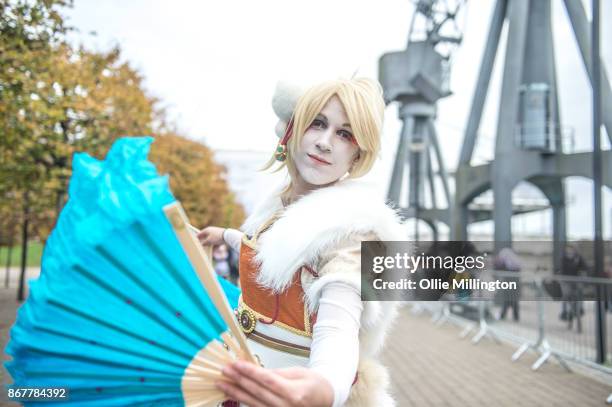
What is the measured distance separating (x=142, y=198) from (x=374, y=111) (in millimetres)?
846

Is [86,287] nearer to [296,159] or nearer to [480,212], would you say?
[296,159]

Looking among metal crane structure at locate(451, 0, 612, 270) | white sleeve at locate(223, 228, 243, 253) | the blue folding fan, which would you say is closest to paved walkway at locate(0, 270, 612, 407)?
white sleeve at locate(223, 228, 243, 253)

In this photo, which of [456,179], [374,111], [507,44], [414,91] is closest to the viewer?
[374,111]

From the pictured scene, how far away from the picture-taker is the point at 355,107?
1.63 meters

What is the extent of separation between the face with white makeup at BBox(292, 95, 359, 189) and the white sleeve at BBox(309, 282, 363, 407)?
458 millimetres

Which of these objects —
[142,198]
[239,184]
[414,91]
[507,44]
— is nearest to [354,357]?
[142,198]

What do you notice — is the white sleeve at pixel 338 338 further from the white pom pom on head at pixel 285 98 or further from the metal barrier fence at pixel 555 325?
the metal barrier fence at pixel 555 325

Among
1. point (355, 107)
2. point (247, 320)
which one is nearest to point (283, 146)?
point (355, 107)

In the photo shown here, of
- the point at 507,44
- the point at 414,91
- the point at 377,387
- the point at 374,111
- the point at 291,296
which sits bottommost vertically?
the point at 377,387

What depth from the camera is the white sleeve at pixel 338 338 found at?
1211mm

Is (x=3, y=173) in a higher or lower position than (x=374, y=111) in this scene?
higher

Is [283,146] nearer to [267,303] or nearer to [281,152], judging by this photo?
[281,152]

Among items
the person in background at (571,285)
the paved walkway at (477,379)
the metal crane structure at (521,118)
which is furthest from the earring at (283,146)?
the metal crane structure at (521,118)

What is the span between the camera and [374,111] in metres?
1.66
